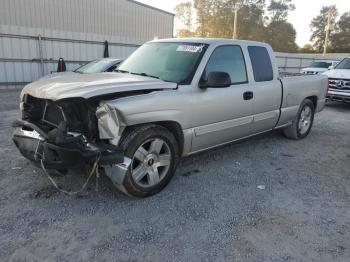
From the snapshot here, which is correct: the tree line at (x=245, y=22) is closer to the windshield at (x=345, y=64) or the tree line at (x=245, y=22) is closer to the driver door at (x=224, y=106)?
the windshield at (x=345, y=64)

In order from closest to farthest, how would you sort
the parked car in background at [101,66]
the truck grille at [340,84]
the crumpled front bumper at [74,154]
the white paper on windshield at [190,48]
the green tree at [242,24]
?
the crumpled front bumper at [74,154]
the white paper on windshield at [190,48]
the parked car in background at [101,66]
the truck grille at [340,84]
the green tree at [242,24]

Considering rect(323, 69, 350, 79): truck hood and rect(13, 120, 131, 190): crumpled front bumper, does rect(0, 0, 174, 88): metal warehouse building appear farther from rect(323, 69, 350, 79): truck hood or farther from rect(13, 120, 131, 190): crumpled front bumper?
rect(13, 120, 131, 190): crumpled front bumper

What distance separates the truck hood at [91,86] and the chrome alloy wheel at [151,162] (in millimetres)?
654

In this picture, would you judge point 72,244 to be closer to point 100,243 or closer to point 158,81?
point 100,243

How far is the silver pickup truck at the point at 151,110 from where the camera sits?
129 inches

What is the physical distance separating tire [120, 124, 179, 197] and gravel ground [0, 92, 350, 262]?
0.17 meters

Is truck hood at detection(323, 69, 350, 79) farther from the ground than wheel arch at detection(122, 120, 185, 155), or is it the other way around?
truck hood at detection(323, 69, 350, 79)

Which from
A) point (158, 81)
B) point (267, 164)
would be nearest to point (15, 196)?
point (158, 81)

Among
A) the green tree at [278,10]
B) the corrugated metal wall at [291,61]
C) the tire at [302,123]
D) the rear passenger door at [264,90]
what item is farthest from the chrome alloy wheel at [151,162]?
the green tree at [278,10]

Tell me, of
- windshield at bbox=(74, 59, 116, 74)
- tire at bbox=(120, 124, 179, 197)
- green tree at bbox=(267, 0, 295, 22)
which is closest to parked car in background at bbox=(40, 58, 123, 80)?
windshield at bbox=(74, 59, 116, 74)

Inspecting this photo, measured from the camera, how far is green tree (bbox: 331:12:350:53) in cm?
6250

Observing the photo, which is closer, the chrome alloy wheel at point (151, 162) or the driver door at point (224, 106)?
the chrome alloy wheel at point (151, 162)

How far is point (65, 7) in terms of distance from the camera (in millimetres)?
16953

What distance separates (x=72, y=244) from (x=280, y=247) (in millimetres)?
1894
